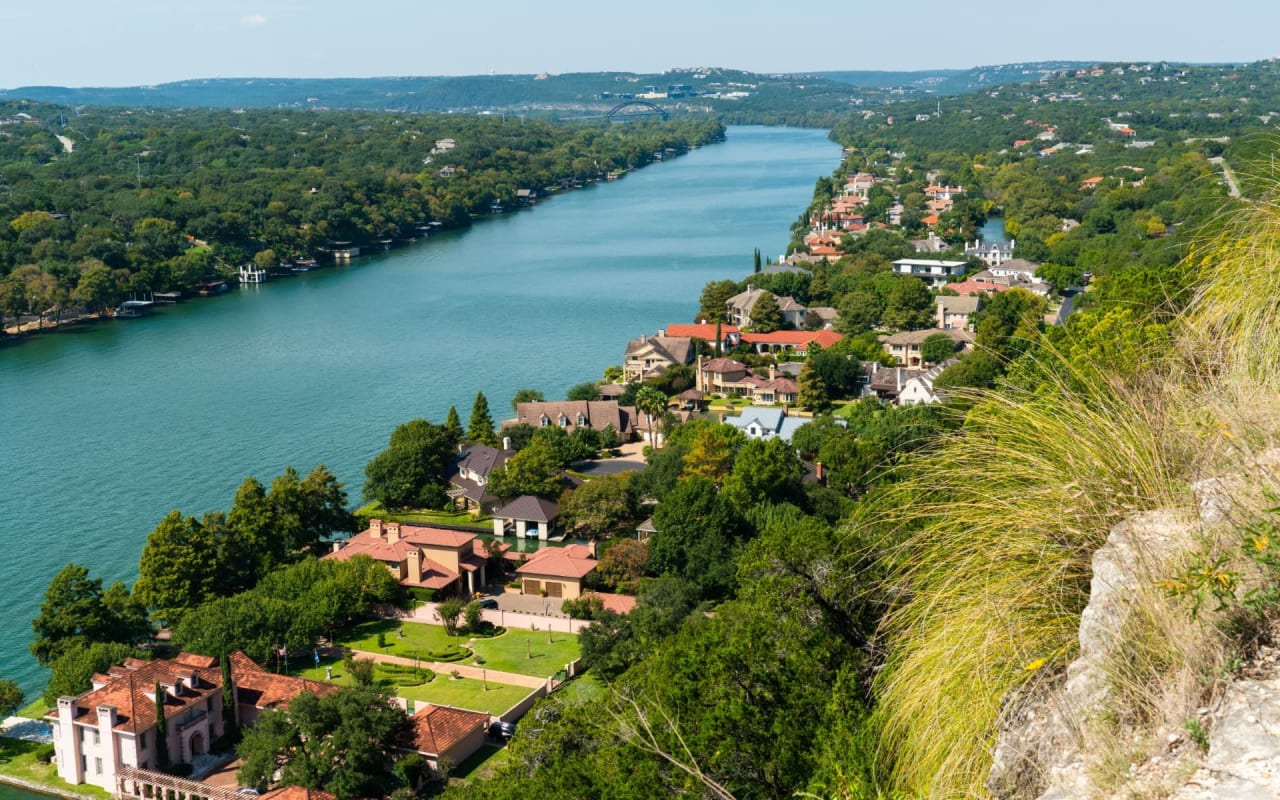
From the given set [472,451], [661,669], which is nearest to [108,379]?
[472,451]

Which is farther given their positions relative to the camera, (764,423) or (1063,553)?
(764,423)

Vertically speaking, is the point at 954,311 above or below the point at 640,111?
below

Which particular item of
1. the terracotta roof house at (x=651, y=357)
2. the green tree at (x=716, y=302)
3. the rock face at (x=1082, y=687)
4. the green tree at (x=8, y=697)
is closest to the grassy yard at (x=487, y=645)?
the green tree at (x=8, y=697)

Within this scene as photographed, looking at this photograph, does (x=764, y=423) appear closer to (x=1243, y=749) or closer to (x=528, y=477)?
(x=528, y=477)

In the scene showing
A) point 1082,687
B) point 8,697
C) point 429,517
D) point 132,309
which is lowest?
point 429,517

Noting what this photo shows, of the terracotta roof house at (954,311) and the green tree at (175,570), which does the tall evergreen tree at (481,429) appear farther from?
the terracotta roof house at (954,311)

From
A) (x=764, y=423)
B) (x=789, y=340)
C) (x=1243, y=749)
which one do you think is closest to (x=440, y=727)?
(x=1243, y=749)
